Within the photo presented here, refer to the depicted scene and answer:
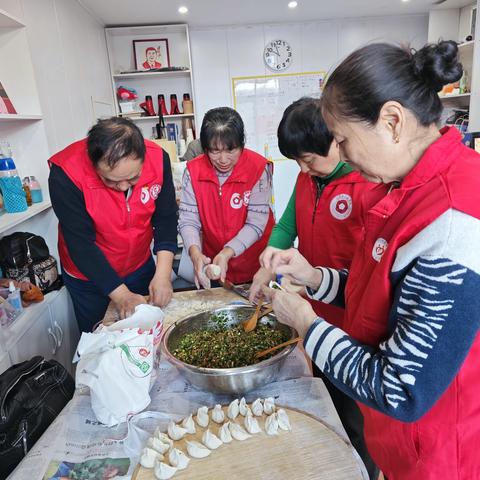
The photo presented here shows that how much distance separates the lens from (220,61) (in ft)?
15.2

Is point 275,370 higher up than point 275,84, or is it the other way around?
point 275,84

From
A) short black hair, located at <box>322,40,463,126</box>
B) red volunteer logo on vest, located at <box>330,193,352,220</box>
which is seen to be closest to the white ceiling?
red volunteer logo on vest, located at <box>330,193,352,220</box>

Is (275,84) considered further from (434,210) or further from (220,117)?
(434,210)

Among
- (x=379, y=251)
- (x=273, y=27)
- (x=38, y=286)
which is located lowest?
(x=38, y=286)

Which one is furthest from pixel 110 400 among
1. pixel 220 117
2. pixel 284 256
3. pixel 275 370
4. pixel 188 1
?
pixel 188 1

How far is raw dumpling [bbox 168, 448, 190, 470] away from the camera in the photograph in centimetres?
76

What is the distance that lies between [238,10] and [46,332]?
139 inches

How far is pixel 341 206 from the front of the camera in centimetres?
127

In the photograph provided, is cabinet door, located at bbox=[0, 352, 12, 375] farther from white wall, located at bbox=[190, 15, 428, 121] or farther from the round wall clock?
the round wall clock

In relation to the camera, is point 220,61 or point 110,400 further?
point 220,61

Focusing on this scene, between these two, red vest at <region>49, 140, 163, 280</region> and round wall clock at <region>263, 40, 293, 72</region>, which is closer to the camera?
red vest at <region>49, 140, 163, 280</region>

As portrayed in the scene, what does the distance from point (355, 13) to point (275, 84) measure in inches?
45.4

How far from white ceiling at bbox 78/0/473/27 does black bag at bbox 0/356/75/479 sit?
3299 millimetres

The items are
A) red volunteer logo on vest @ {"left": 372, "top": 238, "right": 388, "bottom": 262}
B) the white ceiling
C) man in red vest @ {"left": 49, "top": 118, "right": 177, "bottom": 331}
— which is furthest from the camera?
the white ceiling
